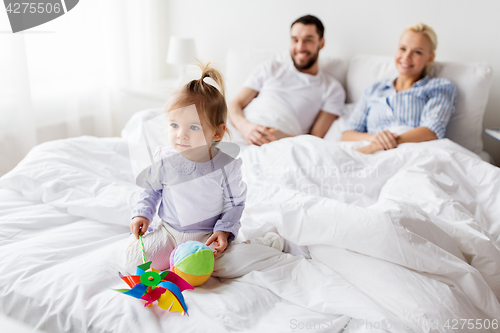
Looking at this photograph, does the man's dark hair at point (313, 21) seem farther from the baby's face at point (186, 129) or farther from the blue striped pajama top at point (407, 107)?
the baby's face at point (186, 129)

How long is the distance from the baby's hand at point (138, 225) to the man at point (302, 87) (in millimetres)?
1061

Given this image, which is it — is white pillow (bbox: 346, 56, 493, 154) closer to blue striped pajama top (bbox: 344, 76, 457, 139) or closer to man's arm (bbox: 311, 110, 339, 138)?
blue striped pajama top (bbox: 344, 76, 457, 139)

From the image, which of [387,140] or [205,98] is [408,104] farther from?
[205,98]

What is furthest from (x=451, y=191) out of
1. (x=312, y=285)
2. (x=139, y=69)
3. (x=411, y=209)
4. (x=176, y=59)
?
(x=139, y=69)

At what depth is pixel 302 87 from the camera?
209cm

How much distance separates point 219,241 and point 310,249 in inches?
9.3

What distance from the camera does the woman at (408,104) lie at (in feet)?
5.61

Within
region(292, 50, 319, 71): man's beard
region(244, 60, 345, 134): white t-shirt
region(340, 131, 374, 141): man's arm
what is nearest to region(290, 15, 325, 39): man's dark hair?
region(292, 50, 319, 71): man's beard

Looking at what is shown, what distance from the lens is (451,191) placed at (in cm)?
129

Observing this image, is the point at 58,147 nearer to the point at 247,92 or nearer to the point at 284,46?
the point at 247,92

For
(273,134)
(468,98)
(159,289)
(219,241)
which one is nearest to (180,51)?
(273,134)

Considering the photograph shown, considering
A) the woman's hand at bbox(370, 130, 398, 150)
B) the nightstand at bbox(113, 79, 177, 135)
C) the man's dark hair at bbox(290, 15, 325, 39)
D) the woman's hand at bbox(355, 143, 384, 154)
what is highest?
the man's dark hair at bbox(290, 15, 325, 39)

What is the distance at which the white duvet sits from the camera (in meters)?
0.79

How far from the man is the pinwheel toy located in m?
1.24
